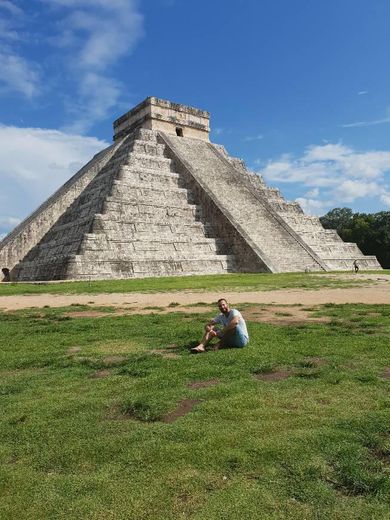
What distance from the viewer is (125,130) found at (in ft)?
122

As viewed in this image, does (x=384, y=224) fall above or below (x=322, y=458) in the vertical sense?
above

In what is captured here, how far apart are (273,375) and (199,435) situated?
5.68 feet

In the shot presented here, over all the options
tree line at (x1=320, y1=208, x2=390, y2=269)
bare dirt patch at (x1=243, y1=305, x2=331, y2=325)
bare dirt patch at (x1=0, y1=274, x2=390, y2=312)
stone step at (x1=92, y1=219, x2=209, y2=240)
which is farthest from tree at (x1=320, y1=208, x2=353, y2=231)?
bare dirt patch at (x1=243, y1=305, x2=331, y2=325)

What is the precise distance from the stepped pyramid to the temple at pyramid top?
11cm

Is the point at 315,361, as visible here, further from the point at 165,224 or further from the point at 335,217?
the point at 335,217

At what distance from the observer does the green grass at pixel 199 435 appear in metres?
2.65

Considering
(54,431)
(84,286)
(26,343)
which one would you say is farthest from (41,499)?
(84,286)

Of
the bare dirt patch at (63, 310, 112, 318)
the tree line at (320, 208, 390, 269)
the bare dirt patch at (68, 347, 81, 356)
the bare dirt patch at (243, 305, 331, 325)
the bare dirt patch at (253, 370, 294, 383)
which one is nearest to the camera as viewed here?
the bare dirt patch at (253, 370, 294, 383)

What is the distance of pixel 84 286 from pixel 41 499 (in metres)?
14.9

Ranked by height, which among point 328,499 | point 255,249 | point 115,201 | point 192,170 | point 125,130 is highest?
point 125,130

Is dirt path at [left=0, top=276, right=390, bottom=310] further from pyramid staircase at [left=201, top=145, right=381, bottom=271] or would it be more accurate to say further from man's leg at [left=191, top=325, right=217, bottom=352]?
pyramid staircase at [left=201, top=145, right=381, bottom=271]

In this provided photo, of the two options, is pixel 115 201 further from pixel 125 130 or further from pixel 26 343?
pixel 26 343

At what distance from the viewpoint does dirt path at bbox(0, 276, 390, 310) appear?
1177cm

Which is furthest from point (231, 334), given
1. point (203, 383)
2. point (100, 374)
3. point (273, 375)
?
point (100, 374)
